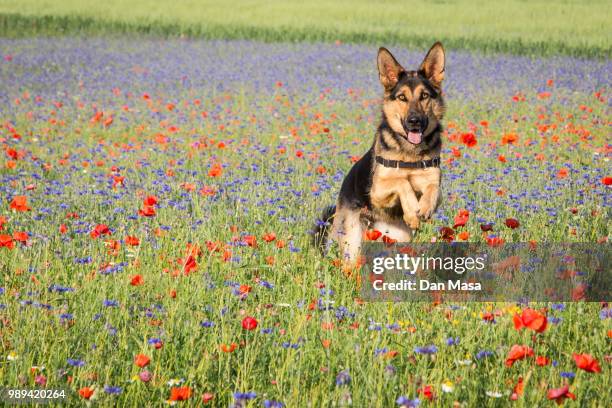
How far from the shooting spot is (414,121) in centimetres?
468

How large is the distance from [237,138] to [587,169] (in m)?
4.47

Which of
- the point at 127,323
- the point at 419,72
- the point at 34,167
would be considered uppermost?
the point at 419,72

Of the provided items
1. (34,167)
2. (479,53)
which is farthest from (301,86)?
(479,53)

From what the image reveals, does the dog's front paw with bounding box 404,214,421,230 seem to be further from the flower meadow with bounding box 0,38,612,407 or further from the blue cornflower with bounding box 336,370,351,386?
the blue cornflower with bounding box 336,370,351,386

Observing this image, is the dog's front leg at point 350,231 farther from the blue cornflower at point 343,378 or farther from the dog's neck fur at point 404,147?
the blue cornflower at point 343,378

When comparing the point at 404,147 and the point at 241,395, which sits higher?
the point at 404,147

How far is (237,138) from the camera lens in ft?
30.6

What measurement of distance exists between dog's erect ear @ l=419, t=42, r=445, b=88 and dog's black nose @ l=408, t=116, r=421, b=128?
446mm

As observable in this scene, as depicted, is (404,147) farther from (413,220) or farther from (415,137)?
(413,220)

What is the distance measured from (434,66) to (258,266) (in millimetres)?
2047

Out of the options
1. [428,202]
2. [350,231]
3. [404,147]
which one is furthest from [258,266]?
[404,147]

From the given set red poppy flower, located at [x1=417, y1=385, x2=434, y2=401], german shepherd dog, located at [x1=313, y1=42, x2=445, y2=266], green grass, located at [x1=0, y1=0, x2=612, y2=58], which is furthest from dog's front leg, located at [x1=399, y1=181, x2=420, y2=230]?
green grass, located at [x1=0, y1=0, x2=612, y2=58]

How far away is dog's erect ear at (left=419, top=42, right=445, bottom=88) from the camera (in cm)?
489

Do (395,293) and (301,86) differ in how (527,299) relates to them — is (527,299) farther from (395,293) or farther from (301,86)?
(301,86)
